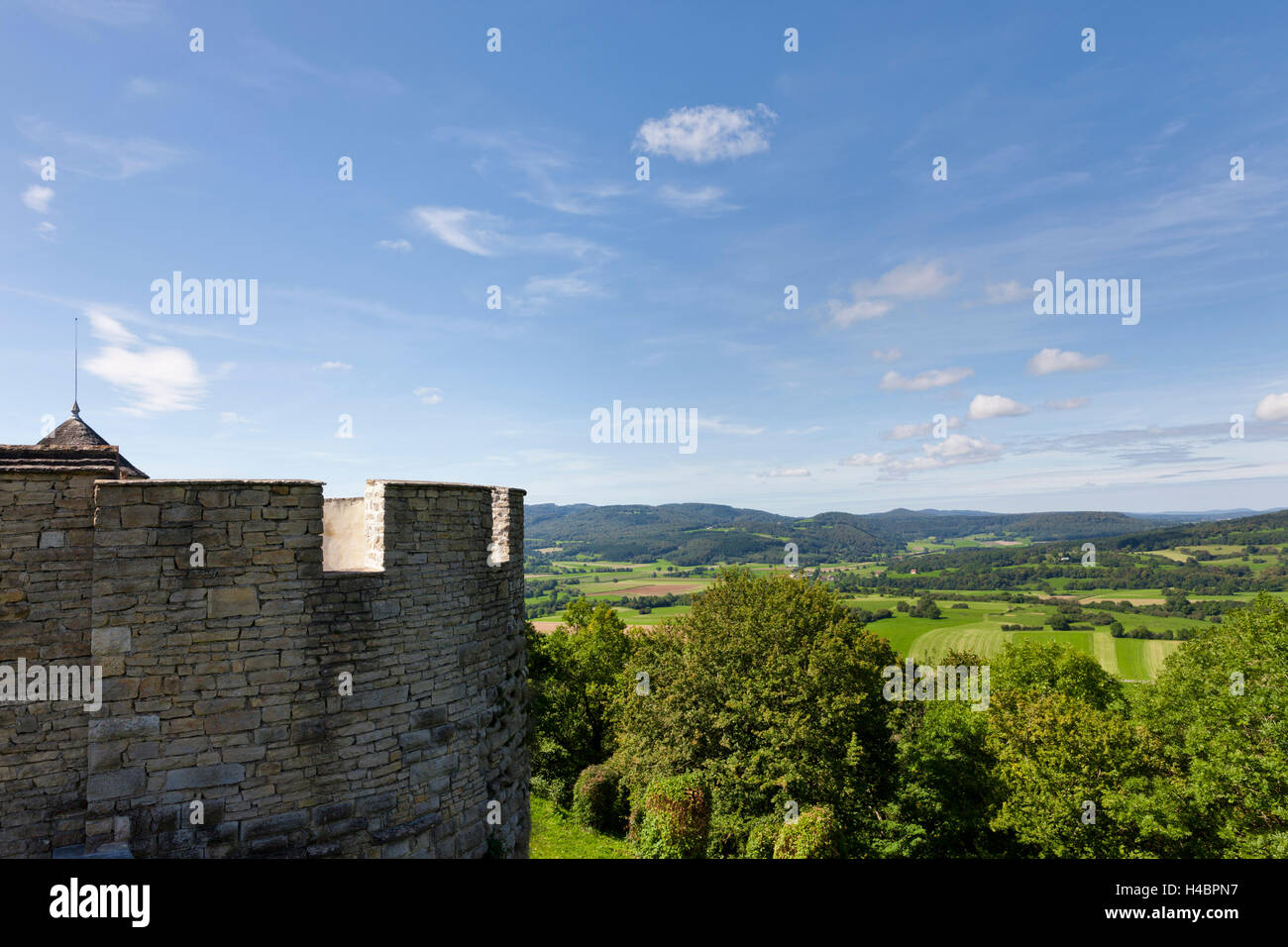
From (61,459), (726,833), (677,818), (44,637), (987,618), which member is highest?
(61,459)

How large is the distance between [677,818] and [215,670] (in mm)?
18110

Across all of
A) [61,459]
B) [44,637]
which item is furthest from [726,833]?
[61,459]

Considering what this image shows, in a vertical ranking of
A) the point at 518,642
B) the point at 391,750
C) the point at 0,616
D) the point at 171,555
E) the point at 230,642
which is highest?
the point at 171,555

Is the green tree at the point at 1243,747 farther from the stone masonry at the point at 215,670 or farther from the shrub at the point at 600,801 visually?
the stone masonry at the point at 215,670

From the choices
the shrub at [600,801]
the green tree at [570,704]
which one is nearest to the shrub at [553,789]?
the green tree at [570,704]

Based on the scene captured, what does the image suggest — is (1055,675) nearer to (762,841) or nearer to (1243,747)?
(1243,747)

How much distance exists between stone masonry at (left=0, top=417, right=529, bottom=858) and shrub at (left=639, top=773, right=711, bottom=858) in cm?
1530

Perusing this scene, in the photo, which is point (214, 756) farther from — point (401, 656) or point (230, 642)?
point (401, 656)

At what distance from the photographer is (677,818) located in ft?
65.3

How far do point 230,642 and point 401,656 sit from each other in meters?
1.69

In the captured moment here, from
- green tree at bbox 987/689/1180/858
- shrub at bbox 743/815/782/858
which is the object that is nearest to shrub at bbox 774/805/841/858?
shrub at bbox 743/815/782/858

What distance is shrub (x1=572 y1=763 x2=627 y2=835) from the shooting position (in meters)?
27.1
